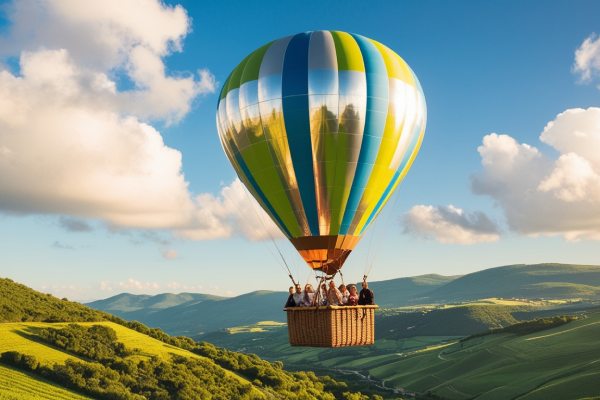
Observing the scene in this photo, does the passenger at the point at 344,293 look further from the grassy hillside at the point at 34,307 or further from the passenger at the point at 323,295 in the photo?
the grassy hillside at the point at 34,307

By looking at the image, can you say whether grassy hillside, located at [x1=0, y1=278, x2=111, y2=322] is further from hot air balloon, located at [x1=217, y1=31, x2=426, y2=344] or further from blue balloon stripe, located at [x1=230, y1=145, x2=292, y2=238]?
hot air balloon, located at [x1=217, y1=31, x2=426, y2=344]

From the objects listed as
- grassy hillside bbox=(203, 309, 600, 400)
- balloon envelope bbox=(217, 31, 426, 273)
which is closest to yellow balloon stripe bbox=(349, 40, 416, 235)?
balloon envelope bbox=(217, 31, 426, 273)

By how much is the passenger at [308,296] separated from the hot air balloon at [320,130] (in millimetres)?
1368

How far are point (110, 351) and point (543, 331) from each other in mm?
123547

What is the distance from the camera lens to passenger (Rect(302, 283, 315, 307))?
2227cm

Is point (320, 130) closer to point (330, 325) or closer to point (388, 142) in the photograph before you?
point (388, 142)

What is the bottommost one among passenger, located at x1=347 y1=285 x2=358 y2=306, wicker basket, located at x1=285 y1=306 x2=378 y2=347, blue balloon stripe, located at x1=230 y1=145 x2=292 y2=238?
wicker basket, located at x1=285 y1=306 x2=378 y2=347

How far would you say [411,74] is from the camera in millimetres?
26141

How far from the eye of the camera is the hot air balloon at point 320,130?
23406 mm

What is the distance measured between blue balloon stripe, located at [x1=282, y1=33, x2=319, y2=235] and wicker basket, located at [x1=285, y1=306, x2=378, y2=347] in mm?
3561

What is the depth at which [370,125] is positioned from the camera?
2395 centimetres

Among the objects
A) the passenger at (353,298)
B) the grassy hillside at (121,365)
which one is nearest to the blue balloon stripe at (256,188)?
the passenger at (353,298)

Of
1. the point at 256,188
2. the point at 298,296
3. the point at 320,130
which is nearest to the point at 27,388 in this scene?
the point at 256,188

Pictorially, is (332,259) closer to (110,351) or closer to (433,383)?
(110,351)
